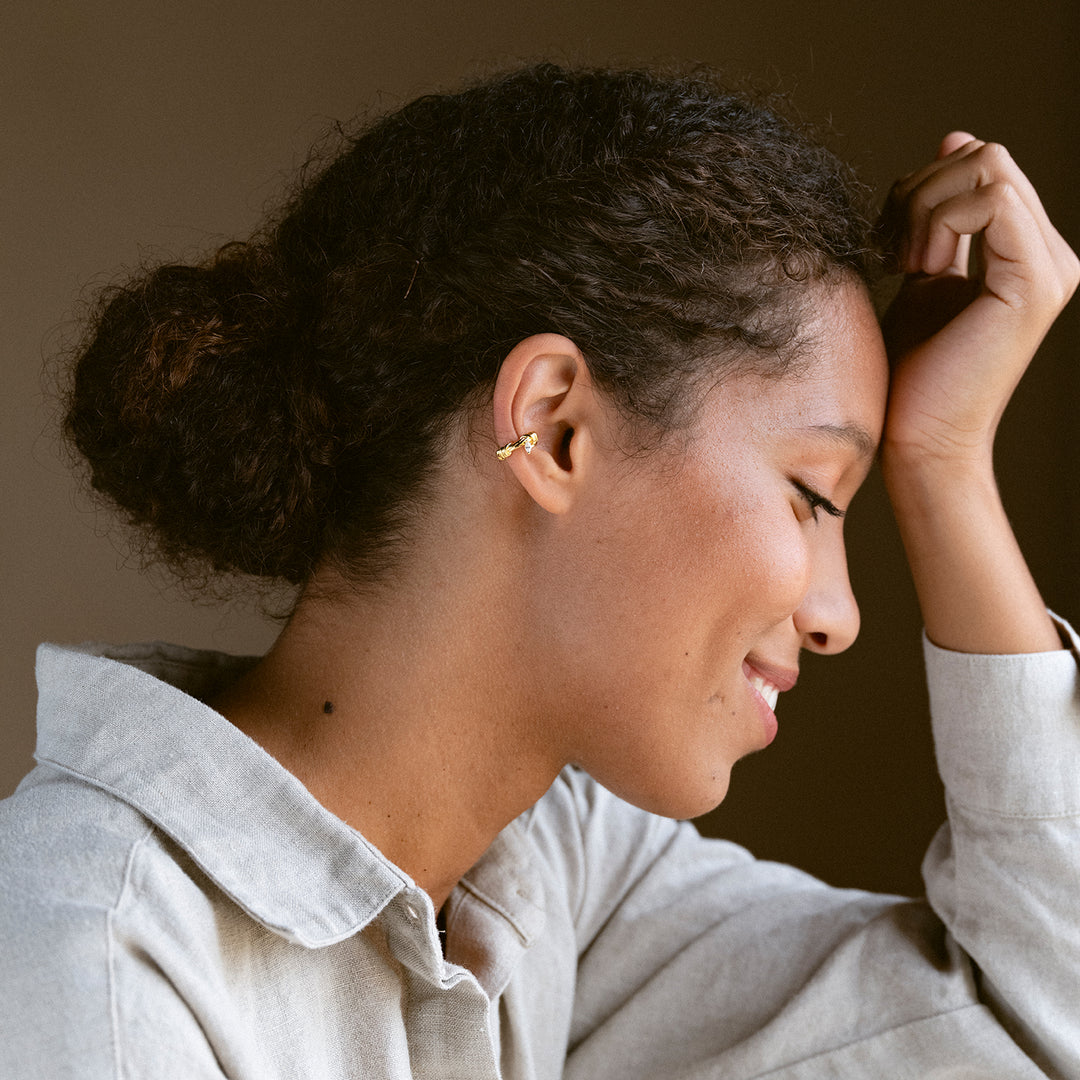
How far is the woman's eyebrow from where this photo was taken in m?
0.92

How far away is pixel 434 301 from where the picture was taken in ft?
2.91

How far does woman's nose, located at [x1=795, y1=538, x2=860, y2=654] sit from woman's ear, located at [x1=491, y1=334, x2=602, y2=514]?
23 cm

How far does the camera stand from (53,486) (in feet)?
5.36

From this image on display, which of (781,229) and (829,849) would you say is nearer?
(781,229)

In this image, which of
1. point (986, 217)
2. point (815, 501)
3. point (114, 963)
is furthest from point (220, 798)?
point (986, 217)

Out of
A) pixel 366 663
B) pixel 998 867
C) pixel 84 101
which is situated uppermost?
pixel 84 101

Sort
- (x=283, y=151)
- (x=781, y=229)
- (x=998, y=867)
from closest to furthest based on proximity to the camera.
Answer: (x=781, y=229)
(x=998, y=867)
(x=283, y=151)

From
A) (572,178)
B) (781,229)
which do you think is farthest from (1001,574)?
(572,178)

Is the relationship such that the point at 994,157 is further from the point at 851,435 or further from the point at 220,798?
the point at 220,798

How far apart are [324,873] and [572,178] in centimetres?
51

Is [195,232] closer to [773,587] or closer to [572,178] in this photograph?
[572,178]

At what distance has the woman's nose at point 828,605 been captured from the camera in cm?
99

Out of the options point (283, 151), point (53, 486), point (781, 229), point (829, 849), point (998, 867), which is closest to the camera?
point (781, 229)

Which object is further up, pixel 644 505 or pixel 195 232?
pixel 195 232
